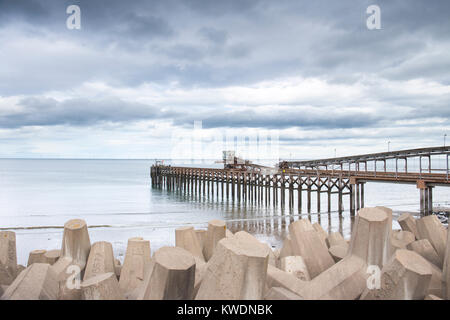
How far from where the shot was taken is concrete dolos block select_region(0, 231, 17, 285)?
3.50m

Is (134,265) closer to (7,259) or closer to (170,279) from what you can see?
(7,259)

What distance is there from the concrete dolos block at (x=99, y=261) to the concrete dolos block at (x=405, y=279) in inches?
102

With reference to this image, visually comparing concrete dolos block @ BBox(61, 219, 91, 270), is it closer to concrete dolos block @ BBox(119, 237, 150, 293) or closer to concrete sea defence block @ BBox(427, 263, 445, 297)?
concrete dolos block @ BBox(119, 237, 150, 293)

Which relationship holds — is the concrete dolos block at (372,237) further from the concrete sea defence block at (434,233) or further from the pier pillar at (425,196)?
the pier pillar at (425,196)

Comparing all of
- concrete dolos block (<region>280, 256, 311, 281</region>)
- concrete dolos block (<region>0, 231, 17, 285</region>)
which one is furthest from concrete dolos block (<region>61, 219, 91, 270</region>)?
concrete dolos block (<region>280, 256, 311, 281</region>)

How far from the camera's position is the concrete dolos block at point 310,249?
3.14 meters

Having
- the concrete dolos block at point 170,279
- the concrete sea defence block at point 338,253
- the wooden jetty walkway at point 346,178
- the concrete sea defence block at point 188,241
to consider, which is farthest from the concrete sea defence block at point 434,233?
the wooden jetty walkway at point 346,178

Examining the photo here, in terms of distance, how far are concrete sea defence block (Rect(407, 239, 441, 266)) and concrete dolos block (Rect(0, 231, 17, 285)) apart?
4.23 m

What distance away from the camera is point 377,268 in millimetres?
2426

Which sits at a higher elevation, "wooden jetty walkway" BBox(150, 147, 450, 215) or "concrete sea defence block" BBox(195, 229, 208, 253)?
"concrete sea defence block" BBox(195, 229, 208, 253)

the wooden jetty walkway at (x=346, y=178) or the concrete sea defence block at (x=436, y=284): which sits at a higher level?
the concrete sea defence block at (x=436, y=284)

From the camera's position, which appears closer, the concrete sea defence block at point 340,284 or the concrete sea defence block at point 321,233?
the concrete sea defence block at point 340,284
